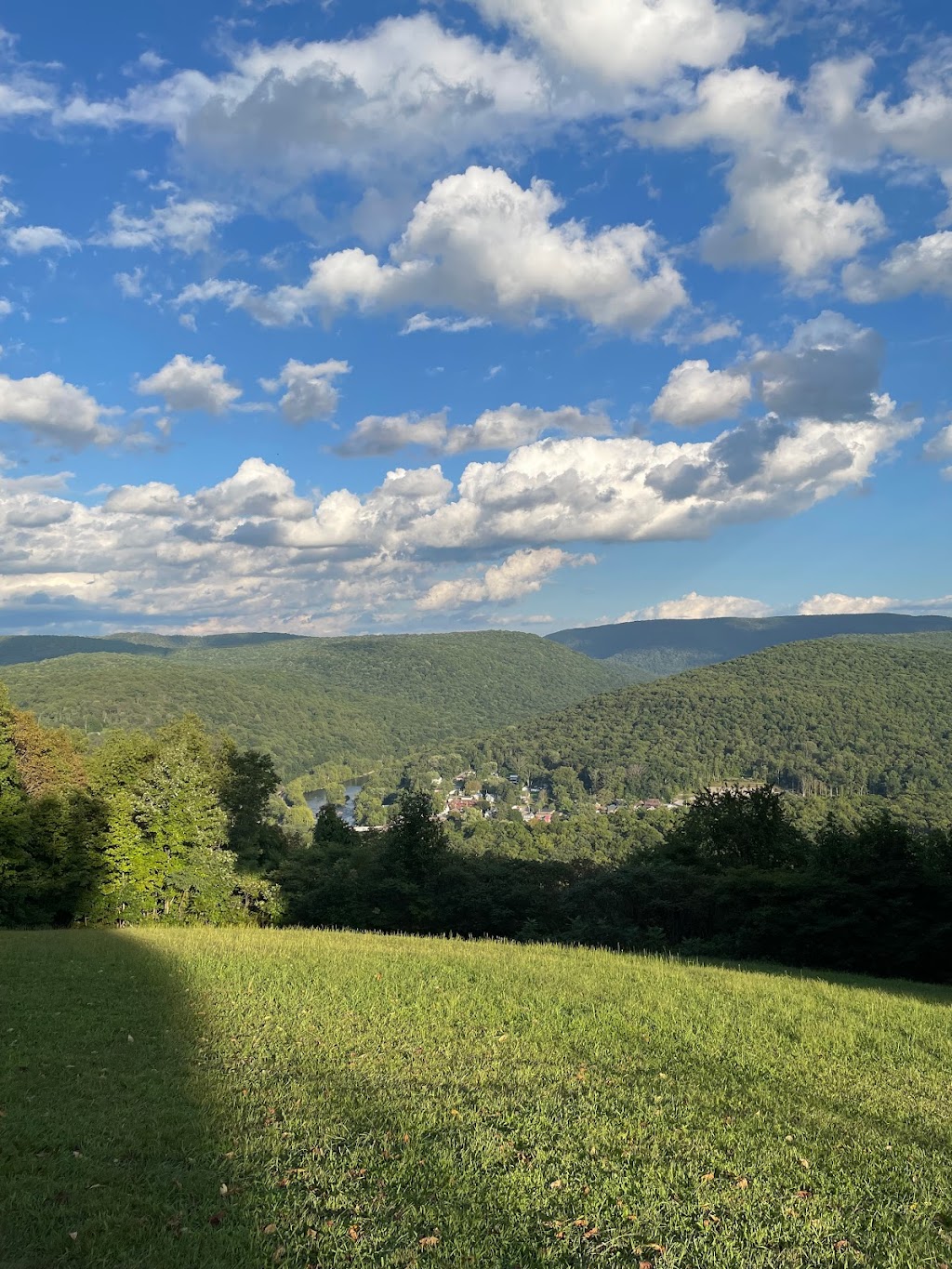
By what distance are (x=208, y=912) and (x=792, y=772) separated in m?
160

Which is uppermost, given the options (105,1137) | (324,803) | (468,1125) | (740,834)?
(105,1137)

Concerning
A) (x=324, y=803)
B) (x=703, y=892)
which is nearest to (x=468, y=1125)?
(x=703, y=892)

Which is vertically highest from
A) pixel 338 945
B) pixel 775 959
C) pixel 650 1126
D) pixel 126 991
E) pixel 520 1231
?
pixel 520 1231

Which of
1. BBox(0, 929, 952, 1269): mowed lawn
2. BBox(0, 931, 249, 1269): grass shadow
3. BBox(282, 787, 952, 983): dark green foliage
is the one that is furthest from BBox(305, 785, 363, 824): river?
BBox(0, 929, 952, 1269): mowed lawn

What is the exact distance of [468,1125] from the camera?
7344mm

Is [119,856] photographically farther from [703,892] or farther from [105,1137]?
[105,1137]

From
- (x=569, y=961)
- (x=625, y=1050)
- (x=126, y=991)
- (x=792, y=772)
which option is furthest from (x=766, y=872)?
(x=792, y=772)

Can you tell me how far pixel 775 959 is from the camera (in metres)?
27.5

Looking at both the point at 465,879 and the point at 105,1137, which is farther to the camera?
the point at 465,879

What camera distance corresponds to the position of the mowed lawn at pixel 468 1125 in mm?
5332

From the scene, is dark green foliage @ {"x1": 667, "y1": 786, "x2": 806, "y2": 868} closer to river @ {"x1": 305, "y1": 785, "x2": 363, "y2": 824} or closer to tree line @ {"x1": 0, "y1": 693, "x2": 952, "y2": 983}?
tree line @ {"x1": 0, "y1": 693, "x2": 952, "y2": 983}

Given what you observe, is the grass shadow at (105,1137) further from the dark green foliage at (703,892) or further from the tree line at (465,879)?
the tree line at (465,879)

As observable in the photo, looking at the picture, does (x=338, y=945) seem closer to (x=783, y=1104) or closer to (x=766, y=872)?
(x=783, y=1104)

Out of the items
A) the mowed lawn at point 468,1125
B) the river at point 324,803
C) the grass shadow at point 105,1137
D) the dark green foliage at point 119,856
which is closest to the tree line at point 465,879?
the dark green foliage at point 119,856
